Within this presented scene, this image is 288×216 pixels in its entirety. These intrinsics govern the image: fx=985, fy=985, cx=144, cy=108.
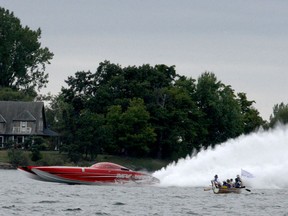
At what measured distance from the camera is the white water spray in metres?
87.2

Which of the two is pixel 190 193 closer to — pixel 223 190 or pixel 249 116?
pixel 223 190

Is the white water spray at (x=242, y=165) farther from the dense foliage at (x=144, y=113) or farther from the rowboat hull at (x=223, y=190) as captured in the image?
the dense foliage at (x=144, y=113)

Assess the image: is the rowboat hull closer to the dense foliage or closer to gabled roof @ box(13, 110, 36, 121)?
the dense foliage

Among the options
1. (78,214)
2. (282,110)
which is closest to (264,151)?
(78,214)

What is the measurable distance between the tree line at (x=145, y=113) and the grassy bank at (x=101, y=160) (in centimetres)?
141

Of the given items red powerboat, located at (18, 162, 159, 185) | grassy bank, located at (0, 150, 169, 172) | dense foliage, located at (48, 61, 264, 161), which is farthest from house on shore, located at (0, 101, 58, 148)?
red powerboat, located at (18, 162, 159, 185)

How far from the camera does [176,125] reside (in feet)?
471

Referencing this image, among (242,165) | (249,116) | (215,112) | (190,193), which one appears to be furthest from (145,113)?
(190,193)

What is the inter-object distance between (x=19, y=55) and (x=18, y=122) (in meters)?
22.4

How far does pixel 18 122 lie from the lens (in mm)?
154250

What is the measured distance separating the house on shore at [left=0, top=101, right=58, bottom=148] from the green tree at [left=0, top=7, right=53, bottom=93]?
1774 cm

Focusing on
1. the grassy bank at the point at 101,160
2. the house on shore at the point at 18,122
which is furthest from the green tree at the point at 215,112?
the house on shore at the point at 18,122

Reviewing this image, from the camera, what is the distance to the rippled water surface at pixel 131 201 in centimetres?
5862

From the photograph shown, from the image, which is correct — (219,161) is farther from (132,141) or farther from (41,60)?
(41,60)
